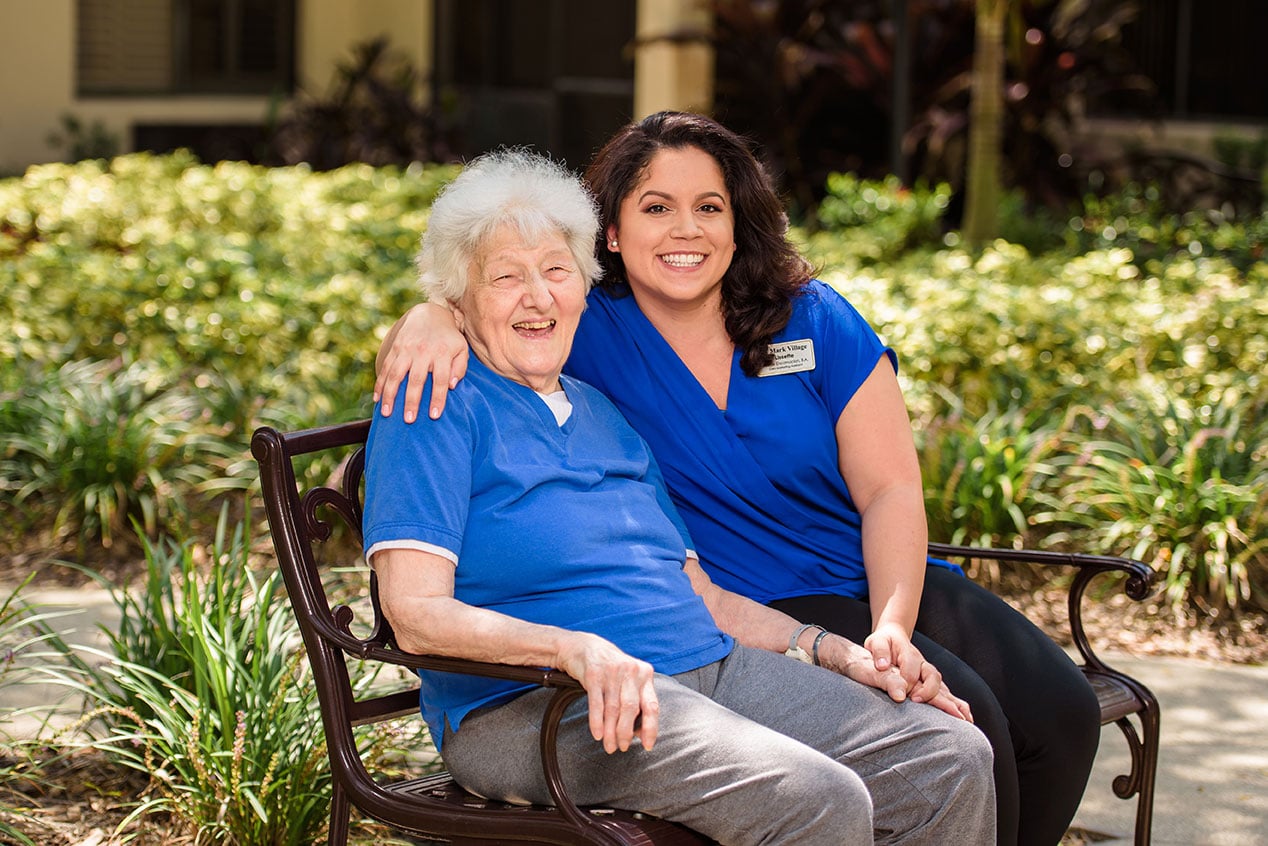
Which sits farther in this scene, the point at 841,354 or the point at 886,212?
the point at 886,212

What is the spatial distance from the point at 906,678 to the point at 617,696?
675mm

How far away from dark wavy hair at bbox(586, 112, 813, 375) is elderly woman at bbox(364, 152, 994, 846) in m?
0.26

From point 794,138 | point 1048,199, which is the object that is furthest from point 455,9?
point 1048,199

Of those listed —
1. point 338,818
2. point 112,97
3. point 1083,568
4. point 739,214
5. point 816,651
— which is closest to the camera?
point 338,818

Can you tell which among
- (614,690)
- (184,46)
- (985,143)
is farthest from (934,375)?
(184,46)

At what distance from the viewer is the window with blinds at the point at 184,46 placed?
15.3 m

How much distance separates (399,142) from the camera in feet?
45.5

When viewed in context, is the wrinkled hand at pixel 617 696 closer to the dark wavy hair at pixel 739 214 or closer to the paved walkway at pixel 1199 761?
the dark wavy hair at pixel 739 214

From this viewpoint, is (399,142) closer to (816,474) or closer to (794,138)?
(794,138)

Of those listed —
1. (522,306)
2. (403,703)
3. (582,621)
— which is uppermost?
(522,306)

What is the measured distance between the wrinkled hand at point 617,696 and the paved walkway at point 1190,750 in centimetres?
162

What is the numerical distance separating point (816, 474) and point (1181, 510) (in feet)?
7.67

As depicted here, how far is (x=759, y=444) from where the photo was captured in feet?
10.0

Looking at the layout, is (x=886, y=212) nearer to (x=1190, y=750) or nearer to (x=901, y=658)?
(x=1190, y=750)
